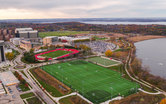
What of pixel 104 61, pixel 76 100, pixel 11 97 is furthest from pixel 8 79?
pixel 104 61

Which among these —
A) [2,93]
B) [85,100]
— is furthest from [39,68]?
[85,100]

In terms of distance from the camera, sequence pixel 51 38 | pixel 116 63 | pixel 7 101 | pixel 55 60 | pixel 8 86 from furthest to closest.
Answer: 1. pixel 51 38
2. pixel 55 60
3. pixel 116 63
4. pixel 8 86
5. pixel 7 101

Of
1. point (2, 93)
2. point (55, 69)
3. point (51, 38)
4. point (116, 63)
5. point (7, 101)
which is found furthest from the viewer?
point (51, 38)

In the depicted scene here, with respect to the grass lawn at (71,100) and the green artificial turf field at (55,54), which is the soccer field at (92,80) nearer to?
the grass lawn at (71,100)

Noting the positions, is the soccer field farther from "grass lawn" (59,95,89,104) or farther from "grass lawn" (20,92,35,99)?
"grass lawn" (20,92,35,99)

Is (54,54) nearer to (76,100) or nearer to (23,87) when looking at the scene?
(23,87)

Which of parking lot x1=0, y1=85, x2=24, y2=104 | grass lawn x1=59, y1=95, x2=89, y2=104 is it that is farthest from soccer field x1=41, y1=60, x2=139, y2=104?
parking lot x1=0, y1=85, x2=24, y2=104

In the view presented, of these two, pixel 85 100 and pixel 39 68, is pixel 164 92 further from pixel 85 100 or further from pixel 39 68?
pixel 39 68
